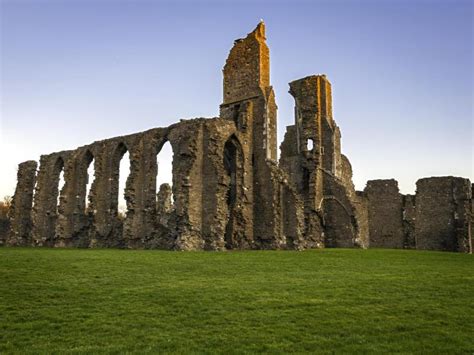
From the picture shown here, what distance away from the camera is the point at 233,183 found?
77.7 feet

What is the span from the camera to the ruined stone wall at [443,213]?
1065 inches

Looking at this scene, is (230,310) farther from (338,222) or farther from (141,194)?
(338,222)

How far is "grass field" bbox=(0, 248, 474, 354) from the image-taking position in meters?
6.89

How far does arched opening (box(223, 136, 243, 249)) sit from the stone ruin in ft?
0.18

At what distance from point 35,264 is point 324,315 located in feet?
27.1

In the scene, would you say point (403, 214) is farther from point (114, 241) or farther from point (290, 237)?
point (114, 241)

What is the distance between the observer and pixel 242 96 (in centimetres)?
2514

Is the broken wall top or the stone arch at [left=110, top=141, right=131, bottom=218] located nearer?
the broken wall top

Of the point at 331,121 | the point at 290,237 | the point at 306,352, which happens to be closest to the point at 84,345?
the point at 306,352

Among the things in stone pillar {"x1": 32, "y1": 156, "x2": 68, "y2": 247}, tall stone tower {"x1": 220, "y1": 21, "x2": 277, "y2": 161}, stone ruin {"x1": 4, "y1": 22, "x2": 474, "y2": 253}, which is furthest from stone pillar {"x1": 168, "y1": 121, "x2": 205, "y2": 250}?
stone pillar {"x1": 32, "y1": 156, "x2": 68, "y2": 247}

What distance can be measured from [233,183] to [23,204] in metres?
16.9

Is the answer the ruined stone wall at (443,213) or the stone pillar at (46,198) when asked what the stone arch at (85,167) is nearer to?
the stone pillar at (46,198)

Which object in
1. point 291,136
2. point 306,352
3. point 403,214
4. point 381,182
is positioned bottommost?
point 306,352

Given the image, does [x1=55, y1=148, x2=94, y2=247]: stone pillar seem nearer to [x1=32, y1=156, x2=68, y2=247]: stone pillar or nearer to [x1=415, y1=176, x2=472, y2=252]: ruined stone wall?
[x1=32, y1=156, x2=68, y2=247]: stone pillar
